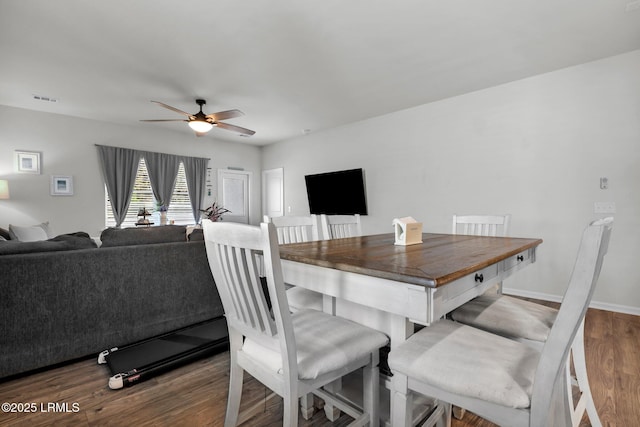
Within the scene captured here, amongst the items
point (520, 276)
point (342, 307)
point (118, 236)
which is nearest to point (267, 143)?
point (118, 236)

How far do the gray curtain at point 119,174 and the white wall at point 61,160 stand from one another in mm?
133

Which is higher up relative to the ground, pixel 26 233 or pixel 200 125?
pixel 200 125

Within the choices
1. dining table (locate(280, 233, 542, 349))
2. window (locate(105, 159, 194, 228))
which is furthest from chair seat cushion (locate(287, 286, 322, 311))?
window (locate(105, 159, 194, 228))

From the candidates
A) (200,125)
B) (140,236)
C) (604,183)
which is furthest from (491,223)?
(200,125)

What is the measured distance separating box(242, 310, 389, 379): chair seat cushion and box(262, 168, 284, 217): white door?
18.7 ft

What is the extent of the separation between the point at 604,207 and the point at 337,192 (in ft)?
12.1

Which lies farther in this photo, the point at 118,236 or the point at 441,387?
the point at 118,236

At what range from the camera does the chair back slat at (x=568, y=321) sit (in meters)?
0.78

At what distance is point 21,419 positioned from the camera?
1521 millimetres

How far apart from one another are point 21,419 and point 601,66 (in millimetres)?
5466

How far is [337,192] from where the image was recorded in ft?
18.5

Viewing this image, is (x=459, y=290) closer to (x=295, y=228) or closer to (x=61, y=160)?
(x=295, y=228)

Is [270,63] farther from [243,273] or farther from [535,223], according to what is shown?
[535,223]

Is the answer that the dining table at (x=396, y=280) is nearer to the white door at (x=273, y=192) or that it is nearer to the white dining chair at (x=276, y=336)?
the white dining chair at (x=276, y=336)
